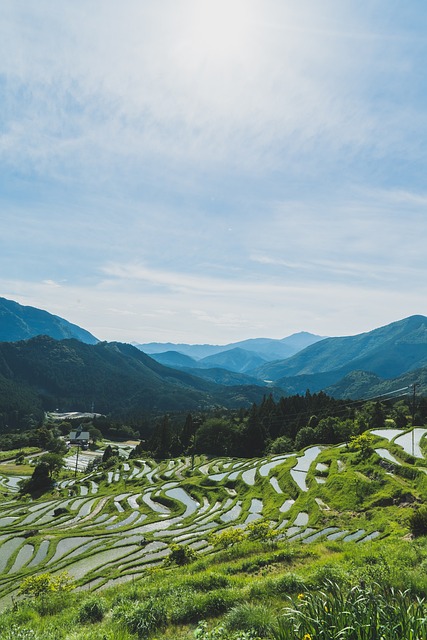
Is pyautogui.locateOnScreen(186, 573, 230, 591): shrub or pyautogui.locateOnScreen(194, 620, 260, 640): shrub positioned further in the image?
pyautogui.locateOnScreen(186, 573, 230, 591): shrub

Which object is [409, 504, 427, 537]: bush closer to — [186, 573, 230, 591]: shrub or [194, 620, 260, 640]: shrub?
[186, 573, 230, 591]: shrub

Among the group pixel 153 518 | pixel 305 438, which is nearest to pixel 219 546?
pixel 153 518

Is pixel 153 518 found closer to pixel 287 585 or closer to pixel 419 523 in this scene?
pixel 419 523

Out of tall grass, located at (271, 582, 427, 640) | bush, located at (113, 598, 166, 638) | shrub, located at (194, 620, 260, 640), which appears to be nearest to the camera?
tall grass, located at (271, 582, 427, 640)

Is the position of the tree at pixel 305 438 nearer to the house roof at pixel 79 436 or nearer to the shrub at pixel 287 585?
the shrub at pixel 287 585


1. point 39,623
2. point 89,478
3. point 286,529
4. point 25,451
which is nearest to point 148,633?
point 39,623

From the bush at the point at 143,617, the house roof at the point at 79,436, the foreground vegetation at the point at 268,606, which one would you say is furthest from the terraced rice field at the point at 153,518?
the house roof at the point at 79,436

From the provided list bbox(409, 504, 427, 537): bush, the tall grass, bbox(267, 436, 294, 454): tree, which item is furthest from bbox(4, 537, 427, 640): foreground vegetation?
bbox(267, 436, 294, 454): tree
